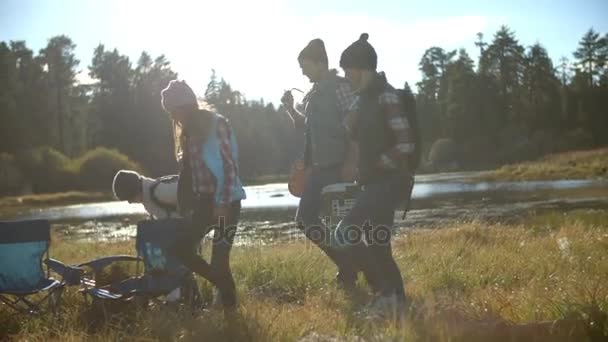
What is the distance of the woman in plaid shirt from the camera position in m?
4.69

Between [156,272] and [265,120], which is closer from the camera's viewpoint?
[156,272]

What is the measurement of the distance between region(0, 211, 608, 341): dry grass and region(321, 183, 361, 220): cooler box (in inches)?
24.8

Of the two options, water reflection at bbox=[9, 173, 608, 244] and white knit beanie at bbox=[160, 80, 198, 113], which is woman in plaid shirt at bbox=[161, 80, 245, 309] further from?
water reflection at bbox=[9, 173, 608, 244]

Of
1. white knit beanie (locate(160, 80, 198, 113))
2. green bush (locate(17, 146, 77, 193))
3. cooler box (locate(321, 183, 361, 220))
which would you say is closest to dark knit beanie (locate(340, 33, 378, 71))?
cooler box (locate(321, 183, 361, 220))

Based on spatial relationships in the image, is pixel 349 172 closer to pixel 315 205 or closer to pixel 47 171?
pixel 315 205

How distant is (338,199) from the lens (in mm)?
5273

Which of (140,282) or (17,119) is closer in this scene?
(140,282)

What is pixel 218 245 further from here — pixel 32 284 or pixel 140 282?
pixel 32 284

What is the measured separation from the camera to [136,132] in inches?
2741

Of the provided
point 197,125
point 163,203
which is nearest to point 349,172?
point 197,125

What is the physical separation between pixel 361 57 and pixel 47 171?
4683 cm

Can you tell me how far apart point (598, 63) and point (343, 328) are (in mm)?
81156

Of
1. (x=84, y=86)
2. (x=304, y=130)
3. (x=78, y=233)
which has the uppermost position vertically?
(x=84, y=86)

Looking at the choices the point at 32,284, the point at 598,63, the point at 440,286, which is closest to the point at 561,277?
the point at 440,286
